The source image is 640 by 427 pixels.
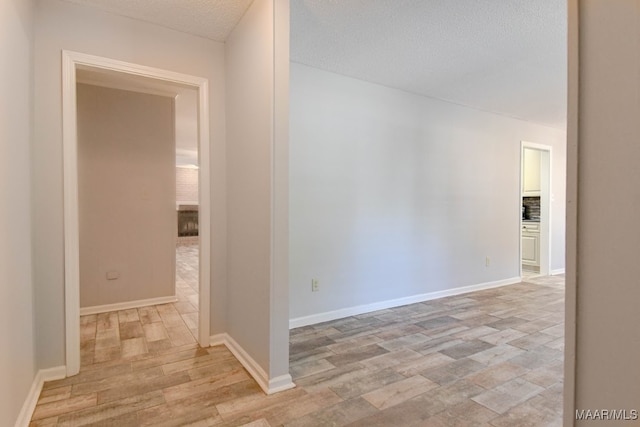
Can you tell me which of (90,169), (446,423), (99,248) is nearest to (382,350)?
(446,423)

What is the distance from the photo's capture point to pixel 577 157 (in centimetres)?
81

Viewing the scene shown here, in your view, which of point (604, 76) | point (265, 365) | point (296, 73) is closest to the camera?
point (604, 76)

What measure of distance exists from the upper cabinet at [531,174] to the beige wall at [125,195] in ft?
20.4

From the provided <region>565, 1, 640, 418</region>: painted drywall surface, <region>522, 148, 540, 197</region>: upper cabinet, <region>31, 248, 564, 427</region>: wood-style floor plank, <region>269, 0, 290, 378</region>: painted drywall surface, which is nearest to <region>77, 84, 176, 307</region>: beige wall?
<region>31, 248, 564, 427</region>: wood-style floor plank

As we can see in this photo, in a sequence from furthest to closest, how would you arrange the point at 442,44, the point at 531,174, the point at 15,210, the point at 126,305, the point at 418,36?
the point at 531,174 < the point at 126,305 < the point at 442,44 < the point at 418,36 < the point at 15,210

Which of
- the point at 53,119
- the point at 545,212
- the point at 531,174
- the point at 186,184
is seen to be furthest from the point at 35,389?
the point at 186,184

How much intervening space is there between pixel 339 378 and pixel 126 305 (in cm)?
269

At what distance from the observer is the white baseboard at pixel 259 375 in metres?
2.03

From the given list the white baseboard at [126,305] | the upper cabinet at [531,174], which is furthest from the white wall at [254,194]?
the upper cabinet at [531,174]

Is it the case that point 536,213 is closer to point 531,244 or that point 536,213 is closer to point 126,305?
point 531,244

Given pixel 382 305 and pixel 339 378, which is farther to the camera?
pixel 382 305

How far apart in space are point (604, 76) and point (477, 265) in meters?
4.28

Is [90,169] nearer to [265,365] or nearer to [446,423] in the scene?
[265,365]

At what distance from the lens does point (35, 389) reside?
6.39 feet
